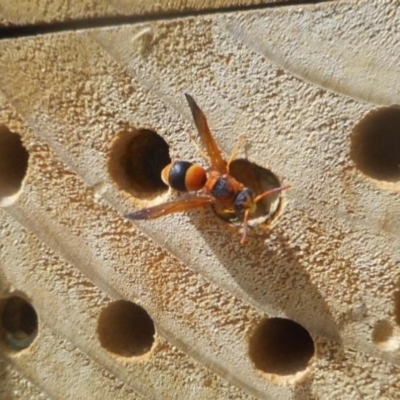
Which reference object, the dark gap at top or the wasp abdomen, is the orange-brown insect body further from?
the dark gap at top

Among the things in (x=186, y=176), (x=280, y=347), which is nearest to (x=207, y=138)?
(x=186, y=176)

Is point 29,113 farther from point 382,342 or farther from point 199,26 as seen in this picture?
point 382,342

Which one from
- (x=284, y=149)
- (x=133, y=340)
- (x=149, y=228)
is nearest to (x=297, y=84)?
(x=284, y=149)

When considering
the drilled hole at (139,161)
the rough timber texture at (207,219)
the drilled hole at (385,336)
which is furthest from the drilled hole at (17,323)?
the drilled hole at (385,336)

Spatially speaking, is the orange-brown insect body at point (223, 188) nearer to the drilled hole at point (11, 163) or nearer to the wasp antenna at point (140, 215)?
the wasp antenna at point (140, 215)

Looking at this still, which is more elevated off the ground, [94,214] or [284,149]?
[284,149]

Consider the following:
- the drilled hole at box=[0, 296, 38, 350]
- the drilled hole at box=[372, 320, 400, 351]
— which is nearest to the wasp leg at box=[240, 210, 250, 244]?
the drilled hole at box=[372, 320, 400, 351]
